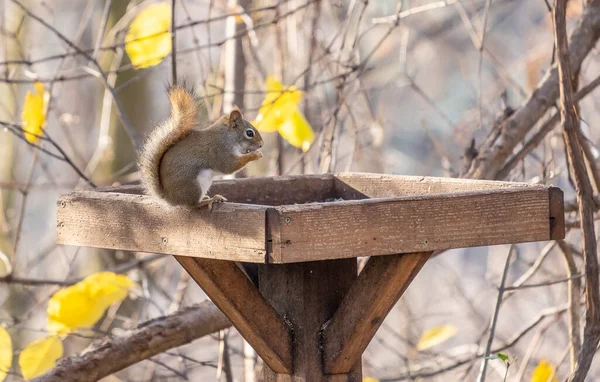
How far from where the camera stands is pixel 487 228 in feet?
Result: 4.83

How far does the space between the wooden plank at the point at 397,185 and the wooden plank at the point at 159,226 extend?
1.40ft

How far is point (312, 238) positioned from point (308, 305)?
40 centimetres

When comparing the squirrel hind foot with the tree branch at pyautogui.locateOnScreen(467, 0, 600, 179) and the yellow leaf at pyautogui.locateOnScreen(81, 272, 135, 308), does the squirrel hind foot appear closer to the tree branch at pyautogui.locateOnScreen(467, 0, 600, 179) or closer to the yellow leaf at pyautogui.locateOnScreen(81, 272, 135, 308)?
the yellow leaf at pyautogui.locateOnScreen(81, 272, 135, 308)

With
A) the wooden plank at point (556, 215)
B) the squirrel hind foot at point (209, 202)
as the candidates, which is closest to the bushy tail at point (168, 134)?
the squirrel hind foot at point (209, 202)

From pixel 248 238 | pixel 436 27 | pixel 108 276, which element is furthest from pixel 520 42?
pixel 248 238

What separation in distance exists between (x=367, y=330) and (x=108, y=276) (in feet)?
2.90

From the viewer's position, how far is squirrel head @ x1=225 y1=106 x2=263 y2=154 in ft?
5.90

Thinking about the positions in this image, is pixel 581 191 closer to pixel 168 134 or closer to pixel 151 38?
pixel 168 134

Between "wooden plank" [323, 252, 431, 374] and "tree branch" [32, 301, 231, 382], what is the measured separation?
61cm

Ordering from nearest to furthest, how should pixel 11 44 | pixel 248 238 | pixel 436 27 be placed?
1. pixel 248 238
2. pixel 11 44
3. pixel 436 27

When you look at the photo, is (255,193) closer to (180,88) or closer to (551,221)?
(180,88)

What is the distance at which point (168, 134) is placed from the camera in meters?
1.67

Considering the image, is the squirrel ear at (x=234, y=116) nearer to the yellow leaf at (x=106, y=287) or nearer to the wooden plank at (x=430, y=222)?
the wooden plank at (x=430, y=222)

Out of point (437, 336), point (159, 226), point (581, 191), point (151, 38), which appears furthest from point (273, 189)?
point (437, 336)
